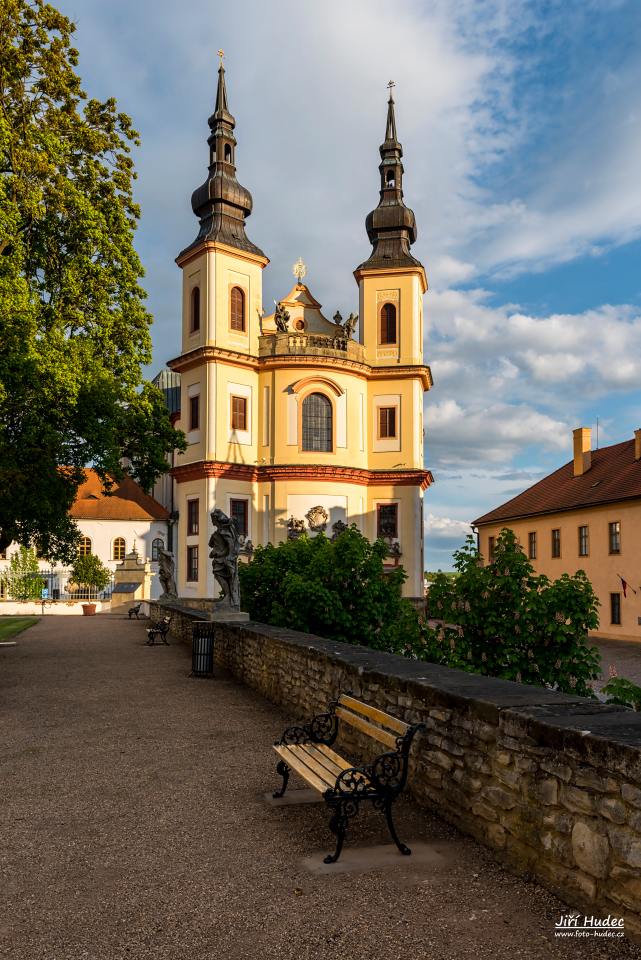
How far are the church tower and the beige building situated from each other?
42.5 ft

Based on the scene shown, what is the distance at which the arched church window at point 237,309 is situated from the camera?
38531 millimetres

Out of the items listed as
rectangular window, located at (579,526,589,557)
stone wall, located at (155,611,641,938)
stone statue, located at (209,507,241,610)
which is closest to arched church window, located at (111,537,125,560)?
rectangular window, located at (579,526,589,557)

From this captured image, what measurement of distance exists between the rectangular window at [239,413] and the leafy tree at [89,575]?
54.5ft

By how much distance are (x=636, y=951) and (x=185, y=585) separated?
34.4 metres

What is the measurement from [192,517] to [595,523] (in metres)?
19.3

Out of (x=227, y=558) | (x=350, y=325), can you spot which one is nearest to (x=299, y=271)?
(x=350, y=325)

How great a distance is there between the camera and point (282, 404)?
38125mm

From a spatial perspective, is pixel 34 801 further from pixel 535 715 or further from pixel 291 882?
pixel 535 715

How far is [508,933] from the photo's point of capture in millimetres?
4180

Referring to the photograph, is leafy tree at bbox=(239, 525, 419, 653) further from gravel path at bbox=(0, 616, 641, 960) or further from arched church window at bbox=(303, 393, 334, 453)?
arched church window at bbox=(303, 393, 334, 453)

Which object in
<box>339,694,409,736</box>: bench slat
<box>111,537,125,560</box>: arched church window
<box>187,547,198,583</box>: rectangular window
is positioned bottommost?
<box>339,694,409,736</box>: bench slat

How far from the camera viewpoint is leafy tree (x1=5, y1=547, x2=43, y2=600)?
154 ft

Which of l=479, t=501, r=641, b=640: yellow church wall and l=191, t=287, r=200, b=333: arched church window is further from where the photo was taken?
l=191, t=287, r=200, b=333: arched church window

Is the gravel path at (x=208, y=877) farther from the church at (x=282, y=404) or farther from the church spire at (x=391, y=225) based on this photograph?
the church spire at (x=391, y=225)
